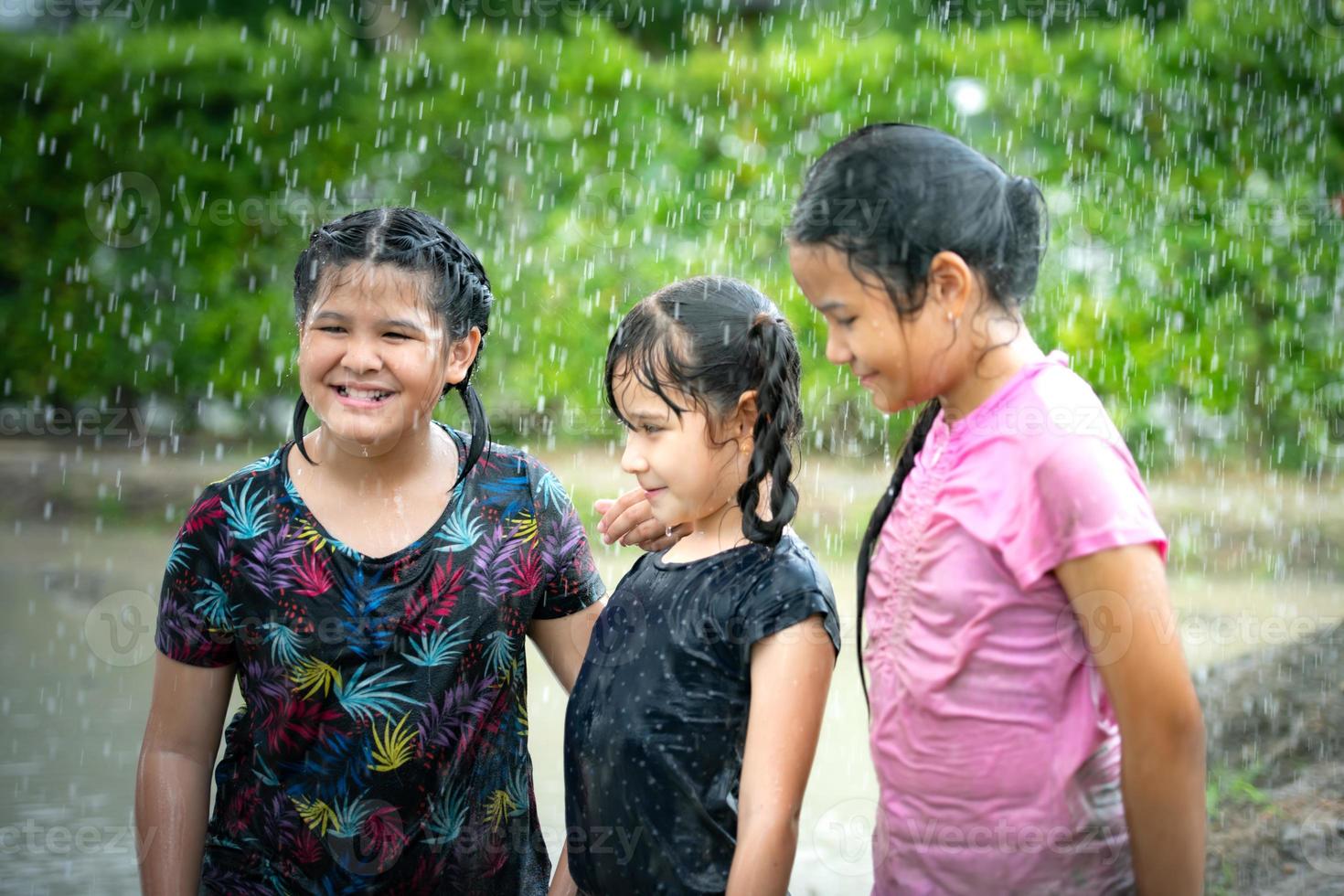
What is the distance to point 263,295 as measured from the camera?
311 inches

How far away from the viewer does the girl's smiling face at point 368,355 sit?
223 centimetres

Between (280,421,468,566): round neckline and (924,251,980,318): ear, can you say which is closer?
(924,251,980,318): ear

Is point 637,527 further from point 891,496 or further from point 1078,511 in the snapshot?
point 1078,511

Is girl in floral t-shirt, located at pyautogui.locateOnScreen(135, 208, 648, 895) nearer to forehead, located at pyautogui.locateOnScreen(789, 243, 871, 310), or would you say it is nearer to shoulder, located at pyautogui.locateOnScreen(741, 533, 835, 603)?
shoulder, located at pyautogui.locateOnScreen(741, 533, 835, 603)

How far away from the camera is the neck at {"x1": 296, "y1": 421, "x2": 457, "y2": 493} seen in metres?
2.34

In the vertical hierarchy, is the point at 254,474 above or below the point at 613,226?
below

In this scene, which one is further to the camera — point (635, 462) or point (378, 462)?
point (378, 462)

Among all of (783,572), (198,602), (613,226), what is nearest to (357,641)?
(198,602)

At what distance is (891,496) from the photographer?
208 centimetres

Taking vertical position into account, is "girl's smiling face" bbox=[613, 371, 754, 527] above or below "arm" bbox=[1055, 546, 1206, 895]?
above

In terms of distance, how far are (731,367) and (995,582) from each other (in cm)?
61

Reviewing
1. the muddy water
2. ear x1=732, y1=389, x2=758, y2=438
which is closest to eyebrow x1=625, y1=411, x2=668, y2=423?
ear x1=732, y1=389, x2=758, y2=438

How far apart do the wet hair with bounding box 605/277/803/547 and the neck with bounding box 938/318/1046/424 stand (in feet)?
1.13

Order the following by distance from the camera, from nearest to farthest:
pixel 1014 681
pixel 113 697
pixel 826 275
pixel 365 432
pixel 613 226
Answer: pixel 1014 681 → pixel 826 275 → pixel 365 432 → pixel 113 697 → pixel 613 226
